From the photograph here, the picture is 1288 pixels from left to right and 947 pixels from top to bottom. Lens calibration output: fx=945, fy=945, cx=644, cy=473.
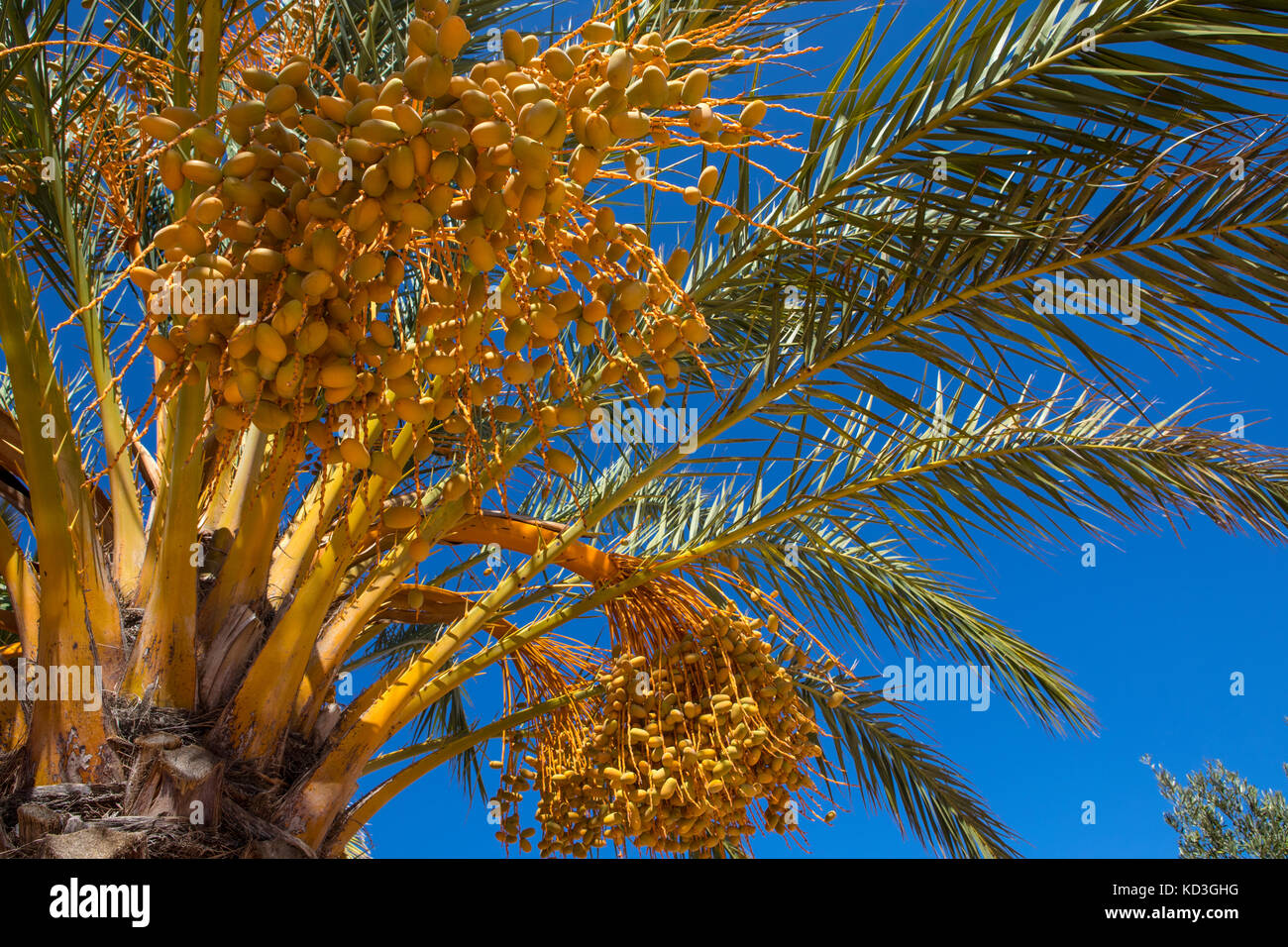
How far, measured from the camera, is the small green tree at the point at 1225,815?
6.24 meters

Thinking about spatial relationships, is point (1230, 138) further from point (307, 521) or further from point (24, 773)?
point (24, 773)

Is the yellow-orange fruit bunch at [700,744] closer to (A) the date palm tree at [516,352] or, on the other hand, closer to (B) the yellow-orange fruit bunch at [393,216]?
(A) the date palm tree at [516,352]

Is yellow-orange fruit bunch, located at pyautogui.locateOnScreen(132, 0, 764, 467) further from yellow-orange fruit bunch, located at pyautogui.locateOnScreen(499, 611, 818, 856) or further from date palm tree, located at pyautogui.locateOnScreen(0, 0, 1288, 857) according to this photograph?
yellow-orange fruit bunch, located at pyautogui.locateOnScreen(499, 611, 818, 856)

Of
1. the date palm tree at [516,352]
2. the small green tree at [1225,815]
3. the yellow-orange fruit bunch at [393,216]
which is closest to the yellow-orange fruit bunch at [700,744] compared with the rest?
the date palm tree at [516,352]

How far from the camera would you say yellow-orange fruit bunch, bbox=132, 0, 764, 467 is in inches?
44.7

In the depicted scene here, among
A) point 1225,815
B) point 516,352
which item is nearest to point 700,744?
point 516,352

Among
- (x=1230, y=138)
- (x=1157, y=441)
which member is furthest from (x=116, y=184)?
(x=1157, y=441)

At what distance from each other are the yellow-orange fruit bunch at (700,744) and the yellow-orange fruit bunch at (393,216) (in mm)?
1260

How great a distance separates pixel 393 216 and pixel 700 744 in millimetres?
1585

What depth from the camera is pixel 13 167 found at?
2189 millimetres

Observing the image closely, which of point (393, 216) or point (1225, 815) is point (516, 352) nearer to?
point (393, 216)

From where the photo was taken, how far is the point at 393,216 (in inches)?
44.9

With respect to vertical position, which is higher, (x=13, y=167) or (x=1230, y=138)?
(x=13, y=167)
